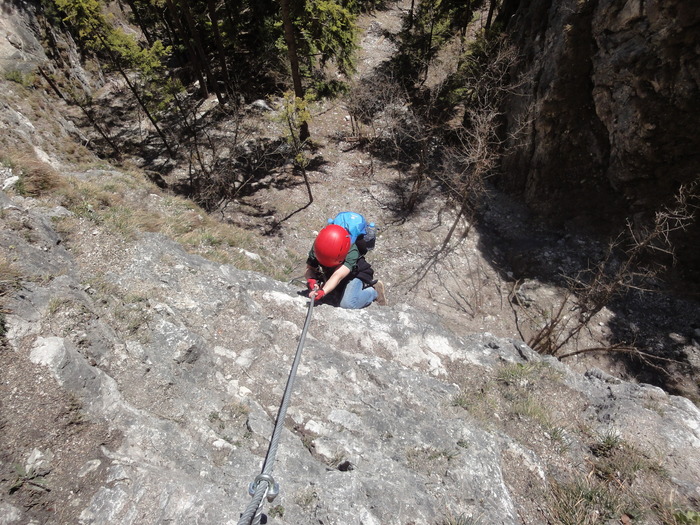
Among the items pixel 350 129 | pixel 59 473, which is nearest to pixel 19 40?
Answer: pixel 350 129

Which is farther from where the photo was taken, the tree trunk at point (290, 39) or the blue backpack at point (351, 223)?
the tree trunk at point (290, 39)

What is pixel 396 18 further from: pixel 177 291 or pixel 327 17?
pixel 177 291

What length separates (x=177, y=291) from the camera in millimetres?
4090

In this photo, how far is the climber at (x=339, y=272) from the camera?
5.01 m

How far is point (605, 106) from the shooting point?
986 cm

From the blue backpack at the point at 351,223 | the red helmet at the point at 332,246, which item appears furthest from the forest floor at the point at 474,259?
the red helmet at the point at 332,246

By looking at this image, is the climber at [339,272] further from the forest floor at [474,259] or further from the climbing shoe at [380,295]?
the forest floor at [474,259]

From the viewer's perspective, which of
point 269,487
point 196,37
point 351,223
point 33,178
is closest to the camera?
point 269,487

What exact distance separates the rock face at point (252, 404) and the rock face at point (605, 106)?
25.6 feet

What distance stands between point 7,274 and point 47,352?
3.33ft

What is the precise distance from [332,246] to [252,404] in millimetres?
2465

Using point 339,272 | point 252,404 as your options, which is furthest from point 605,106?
point 252,404

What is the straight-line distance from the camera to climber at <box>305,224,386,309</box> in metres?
5.01

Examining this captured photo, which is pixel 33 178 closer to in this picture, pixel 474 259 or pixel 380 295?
pixel 380 295
